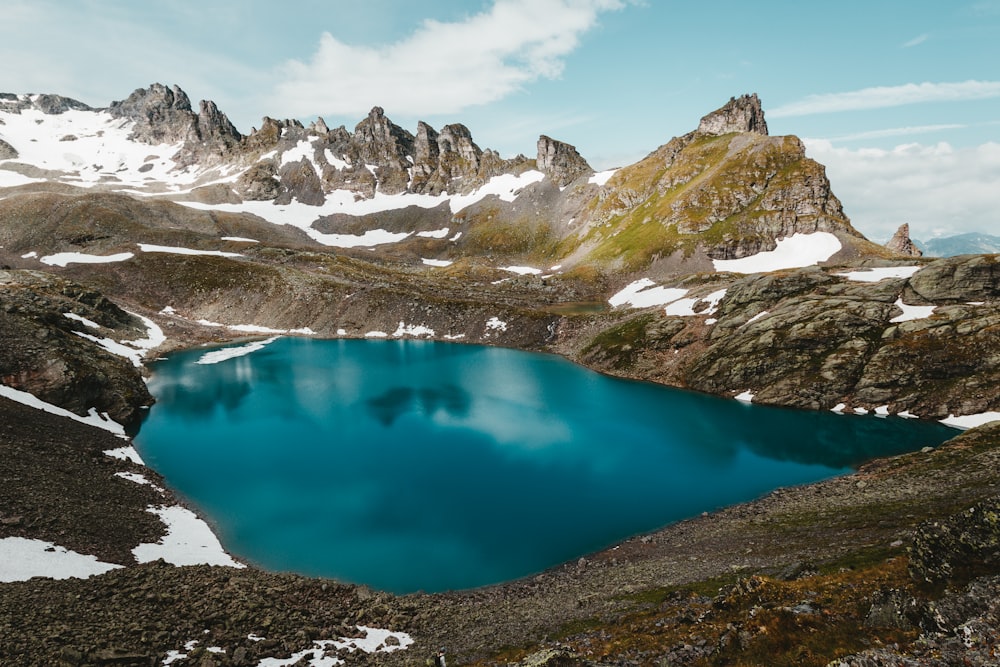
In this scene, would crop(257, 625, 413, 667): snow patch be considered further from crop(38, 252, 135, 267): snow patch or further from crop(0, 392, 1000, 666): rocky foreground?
crop(38, 252, 135, 267): snow patch

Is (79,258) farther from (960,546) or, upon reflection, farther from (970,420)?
(970,420)

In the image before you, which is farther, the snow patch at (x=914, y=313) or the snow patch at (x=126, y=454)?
the snow patch at (x=914, y=313)

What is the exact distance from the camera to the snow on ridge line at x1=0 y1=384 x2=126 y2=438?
145ft

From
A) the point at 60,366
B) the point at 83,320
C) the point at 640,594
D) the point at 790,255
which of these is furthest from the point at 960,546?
the point at 790,255

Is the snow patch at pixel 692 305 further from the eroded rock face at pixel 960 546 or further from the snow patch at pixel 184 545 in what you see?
the snow patch at pixel 184 545

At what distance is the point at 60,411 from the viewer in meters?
46.3

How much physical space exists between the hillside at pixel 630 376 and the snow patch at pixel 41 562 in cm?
26

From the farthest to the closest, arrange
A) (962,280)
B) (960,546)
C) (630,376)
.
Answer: (630,376), (962,280), (960,546)

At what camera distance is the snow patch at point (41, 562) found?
74.6ft

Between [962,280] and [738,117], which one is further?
[738,117]

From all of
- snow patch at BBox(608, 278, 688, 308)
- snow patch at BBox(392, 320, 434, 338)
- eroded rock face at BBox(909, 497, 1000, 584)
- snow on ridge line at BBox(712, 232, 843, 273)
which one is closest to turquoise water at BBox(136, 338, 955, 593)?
eroded rock face at BBox(909, 497, 1000, 584)

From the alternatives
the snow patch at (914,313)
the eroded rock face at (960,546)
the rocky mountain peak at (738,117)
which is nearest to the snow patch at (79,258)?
the eroded rock face at (960,546)

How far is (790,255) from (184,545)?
144 meters

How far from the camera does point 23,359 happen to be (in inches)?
1895
